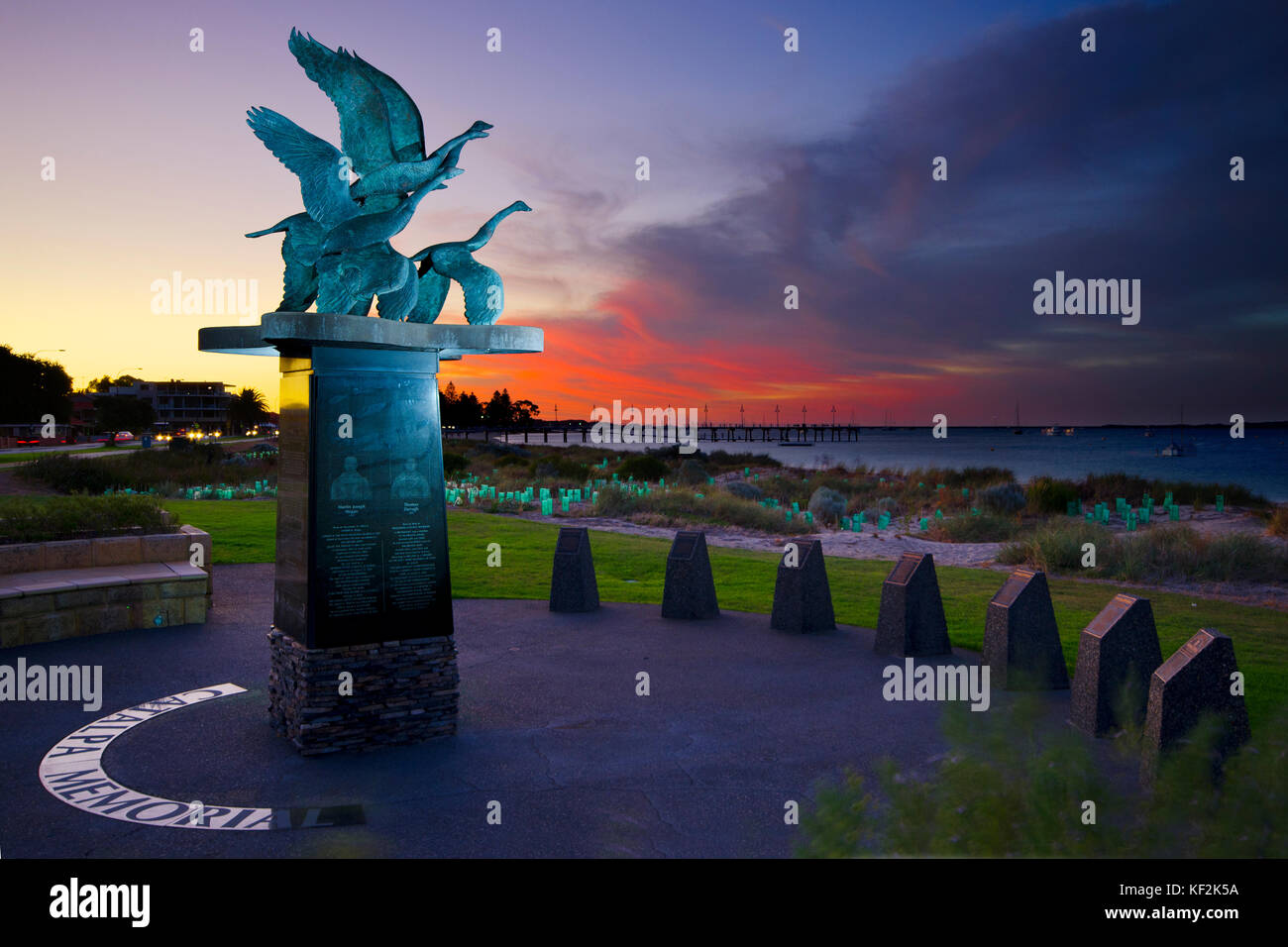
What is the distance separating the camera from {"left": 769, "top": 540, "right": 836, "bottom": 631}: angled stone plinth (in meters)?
10.2

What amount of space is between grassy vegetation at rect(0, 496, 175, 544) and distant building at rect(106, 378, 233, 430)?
13252 cm

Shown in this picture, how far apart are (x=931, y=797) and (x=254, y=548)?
1543cm

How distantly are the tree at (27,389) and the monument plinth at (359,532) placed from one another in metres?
64.2

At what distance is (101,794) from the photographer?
5.61 m

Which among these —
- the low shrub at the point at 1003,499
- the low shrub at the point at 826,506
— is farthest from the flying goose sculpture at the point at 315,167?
the low shrub at the point at 1003,499

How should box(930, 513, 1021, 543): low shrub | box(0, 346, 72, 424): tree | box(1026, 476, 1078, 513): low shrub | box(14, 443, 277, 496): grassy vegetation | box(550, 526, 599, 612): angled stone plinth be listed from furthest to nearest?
box(0, 346, 72, 424): tree → box(14, 443, 277, 496): grassy vegetation → box(1026, 476, 1078, 513): low shrub → box(930, 513, 1021, 543): low shrub → box(550, 526, 599, 612): angled stone plinth

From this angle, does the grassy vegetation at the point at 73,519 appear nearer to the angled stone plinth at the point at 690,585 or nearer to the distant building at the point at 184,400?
the angled stone plinth at the point at 690,585

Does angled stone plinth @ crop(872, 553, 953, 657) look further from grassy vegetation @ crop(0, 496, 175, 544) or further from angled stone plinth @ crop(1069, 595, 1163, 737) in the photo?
grassy vegetation @ crop(0, 496, 175, 544)

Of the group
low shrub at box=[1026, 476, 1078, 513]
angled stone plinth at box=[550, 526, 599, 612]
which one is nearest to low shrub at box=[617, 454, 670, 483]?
low shrub at box=[1026, 476, 1078, 513]

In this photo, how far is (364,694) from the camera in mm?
6645

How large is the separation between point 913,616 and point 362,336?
614cm

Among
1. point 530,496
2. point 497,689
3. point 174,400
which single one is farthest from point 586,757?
point 174,400

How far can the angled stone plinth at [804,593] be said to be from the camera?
10.2m
